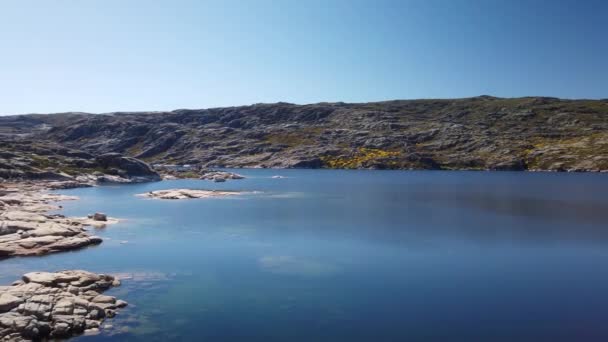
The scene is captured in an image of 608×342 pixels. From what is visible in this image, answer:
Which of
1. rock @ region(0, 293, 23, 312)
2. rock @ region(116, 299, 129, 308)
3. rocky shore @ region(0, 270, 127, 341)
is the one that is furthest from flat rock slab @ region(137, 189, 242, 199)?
rock @ region(0, 293, 23, 312)

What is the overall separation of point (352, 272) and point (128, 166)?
140 metres

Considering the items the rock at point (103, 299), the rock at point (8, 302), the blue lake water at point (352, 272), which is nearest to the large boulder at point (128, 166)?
the blue lake water at point (352, 272)

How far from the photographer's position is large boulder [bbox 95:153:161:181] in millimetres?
165250

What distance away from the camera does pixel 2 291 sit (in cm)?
3173

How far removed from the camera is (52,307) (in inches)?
1187

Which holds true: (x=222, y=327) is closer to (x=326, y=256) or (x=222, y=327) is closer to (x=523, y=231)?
(x=326, y=256)

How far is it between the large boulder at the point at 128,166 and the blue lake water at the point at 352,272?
77.9 m

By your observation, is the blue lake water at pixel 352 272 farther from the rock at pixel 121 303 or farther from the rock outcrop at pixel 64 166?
the rock outcrop at pixel 64 166

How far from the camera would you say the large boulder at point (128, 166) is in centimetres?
16525

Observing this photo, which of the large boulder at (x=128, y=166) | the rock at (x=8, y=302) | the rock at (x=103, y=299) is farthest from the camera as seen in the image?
the large boulder at (x=128, y=166)

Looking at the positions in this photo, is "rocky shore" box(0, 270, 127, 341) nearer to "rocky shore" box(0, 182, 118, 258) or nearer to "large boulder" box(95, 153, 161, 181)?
"rocky shore" box(0, 182, 118, 258)

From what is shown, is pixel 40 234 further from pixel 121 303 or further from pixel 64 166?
pixel 64 166

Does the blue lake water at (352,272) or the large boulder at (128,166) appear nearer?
the blue lake water at (352,272)

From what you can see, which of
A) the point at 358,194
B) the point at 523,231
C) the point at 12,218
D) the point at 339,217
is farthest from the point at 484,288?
the point at 358,194
